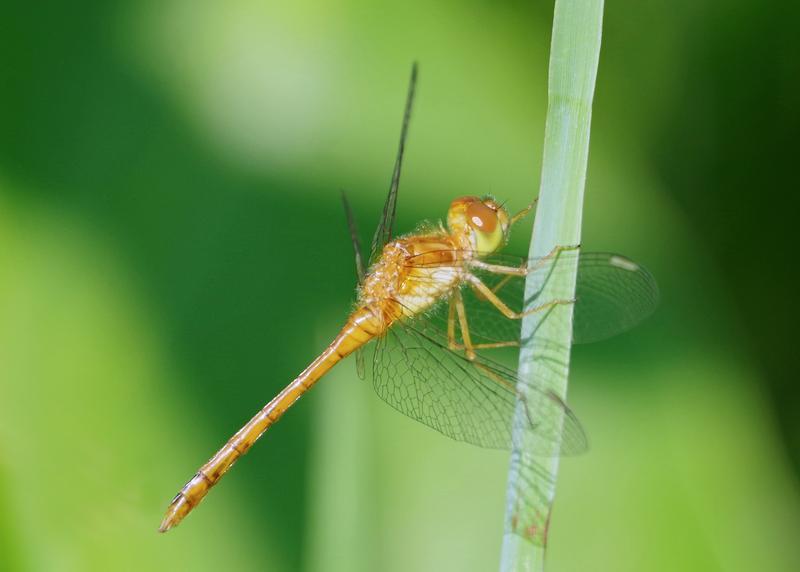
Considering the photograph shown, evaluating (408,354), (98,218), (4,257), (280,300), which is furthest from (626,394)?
(4,257)

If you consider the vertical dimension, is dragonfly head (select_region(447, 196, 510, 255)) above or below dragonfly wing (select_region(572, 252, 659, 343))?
above

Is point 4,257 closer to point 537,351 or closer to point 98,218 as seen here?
point 98,218

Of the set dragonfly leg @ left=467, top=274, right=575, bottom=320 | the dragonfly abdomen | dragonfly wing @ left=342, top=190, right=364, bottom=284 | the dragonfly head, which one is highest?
the dragonfly head

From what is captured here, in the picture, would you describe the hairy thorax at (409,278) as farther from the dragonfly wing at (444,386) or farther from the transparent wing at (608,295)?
the transparent wing at (608,295)

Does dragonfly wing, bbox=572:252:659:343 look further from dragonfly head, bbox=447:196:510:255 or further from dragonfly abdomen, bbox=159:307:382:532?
dragonfly abdomen, bbox=159:307:382:532

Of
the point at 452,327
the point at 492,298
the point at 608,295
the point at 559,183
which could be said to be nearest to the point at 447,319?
the point at 452,327

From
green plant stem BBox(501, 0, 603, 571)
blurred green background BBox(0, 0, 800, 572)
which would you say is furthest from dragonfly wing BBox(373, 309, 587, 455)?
green plant stem BBox(501, 0, 603, 571)
